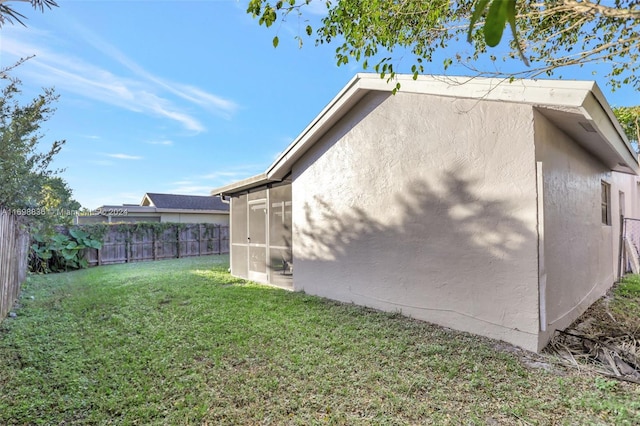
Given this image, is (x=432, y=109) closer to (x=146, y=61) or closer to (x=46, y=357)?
(x=46, y=357)

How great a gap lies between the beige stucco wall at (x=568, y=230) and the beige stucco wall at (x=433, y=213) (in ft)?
1.03

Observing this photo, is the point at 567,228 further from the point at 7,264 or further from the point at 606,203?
the point at 7,264

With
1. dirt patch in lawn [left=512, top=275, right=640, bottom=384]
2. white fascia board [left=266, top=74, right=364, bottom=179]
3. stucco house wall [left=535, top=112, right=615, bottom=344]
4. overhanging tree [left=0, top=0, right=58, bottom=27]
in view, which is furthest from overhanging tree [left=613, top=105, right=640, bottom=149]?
overhanging tree [left=0, top=0, right=58, bottom=27]

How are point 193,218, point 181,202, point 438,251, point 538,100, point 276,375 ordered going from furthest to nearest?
point 181,202 → point 193,218 → point 438,251 → point 538,100 → point 276,375

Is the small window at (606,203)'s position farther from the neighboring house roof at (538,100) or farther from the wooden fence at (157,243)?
the wooden fence at (157,243)

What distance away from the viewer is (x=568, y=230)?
5.03m

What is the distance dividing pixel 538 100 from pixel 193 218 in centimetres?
2400

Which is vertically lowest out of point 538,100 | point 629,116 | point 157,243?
point 157,243

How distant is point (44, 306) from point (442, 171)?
850cm

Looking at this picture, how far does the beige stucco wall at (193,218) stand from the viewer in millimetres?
23312

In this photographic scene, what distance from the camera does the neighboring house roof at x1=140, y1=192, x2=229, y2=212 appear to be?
77.1ft

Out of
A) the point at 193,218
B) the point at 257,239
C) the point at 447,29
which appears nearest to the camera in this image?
the point at 447,29

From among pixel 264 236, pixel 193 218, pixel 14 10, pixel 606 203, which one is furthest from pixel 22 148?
pixel 193 218

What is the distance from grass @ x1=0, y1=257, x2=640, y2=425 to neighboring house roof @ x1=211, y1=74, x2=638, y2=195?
3.22 meters
